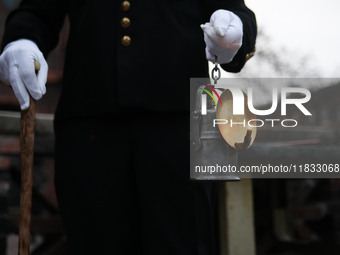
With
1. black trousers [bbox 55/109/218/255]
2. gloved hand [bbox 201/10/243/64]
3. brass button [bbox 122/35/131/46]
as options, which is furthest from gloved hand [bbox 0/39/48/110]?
gloved hand [bbox 201/10/243/64]

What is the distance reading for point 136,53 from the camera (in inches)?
38.9

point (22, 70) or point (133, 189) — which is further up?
point (22, 70)

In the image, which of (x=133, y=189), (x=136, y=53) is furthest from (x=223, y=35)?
(x=133, y=189)

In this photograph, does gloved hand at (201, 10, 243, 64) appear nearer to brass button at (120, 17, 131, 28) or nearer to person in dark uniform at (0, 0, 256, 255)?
person in dark uniform at (0, 0, 256, 255)

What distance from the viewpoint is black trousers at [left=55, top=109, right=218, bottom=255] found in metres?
0.96

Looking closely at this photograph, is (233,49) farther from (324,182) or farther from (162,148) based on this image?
(324,182)

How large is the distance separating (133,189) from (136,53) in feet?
1.26

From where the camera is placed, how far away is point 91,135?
0.99m

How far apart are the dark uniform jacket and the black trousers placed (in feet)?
0.17

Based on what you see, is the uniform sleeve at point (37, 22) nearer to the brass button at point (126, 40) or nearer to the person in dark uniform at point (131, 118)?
the person in dark uniform at point (131, 118)

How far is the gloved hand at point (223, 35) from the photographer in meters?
0.89

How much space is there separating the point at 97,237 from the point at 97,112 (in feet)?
1.12

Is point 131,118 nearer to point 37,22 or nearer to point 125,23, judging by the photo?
point 125,23

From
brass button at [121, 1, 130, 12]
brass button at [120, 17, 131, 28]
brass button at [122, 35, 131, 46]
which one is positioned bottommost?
brass button at [122, 35, 131, 46]
